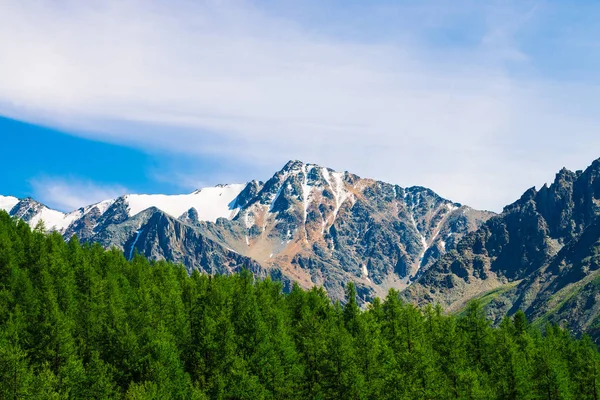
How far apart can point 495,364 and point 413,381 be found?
754 inches

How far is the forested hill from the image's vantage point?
83.9 m

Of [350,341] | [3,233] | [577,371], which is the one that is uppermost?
[3,233]

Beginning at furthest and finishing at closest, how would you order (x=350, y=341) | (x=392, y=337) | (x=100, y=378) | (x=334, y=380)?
1. (x=392, y=337)
2. (x=350, y=341)
3. (x=334, y=380)
4. (x=100, y=378)

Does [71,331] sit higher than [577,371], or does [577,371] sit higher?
[71,331]

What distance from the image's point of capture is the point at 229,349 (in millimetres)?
95062

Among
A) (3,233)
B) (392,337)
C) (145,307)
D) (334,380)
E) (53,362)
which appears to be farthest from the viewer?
(3,233)

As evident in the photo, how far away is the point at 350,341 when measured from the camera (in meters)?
97.6

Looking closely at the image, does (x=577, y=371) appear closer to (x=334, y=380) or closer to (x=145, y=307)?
(x=334, y=380)

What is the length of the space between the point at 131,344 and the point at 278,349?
942 inches

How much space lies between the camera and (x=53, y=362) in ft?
279

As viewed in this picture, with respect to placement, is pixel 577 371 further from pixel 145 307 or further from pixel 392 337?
pixel 145 307

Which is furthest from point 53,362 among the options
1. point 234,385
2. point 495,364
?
point 495,364

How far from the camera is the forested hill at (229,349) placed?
8388cm

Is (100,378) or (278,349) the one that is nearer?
(100,378)
